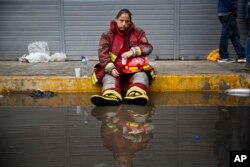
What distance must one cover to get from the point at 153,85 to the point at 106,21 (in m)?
3.09

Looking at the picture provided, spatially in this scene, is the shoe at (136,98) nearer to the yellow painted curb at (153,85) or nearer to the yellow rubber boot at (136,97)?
the yellow rubber boot at (136,97)

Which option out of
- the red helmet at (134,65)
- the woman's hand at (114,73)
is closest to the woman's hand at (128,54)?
the red helmet at (134,65)

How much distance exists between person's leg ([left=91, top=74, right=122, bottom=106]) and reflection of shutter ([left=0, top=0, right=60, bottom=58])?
3758 mm

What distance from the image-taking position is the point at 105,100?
5.20m

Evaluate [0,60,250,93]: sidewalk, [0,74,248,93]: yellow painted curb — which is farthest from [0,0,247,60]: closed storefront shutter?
[0,74,248,93]: yellow painted curb

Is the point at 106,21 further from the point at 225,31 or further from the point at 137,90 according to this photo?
the point at 137,90

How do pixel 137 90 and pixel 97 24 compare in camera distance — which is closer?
pixel 137 90

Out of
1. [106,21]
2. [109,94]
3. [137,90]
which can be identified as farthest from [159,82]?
[106,21]

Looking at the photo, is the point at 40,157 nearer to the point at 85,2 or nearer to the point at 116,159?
the point at 116,159

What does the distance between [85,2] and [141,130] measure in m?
5.29

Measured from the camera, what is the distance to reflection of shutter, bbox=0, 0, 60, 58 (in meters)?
8.73

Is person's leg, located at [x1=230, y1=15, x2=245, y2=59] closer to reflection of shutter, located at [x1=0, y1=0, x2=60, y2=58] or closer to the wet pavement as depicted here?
the wet pavement

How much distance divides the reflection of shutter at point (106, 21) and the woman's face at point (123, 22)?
3151 mm

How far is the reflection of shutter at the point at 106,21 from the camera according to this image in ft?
28.5
